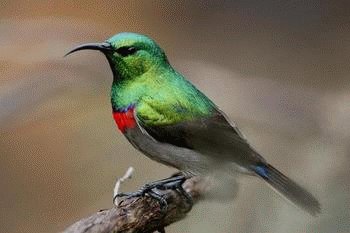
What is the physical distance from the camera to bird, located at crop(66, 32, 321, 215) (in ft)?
5.70

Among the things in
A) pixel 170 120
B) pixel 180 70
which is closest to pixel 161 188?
pixel 170 120

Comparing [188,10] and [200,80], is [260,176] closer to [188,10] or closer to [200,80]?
[200,80]

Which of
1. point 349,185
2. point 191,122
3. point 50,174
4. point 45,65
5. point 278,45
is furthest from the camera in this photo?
point 278,45

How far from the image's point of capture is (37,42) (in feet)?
13.5

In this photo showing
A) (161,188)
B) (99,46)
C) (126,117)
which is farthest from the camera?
(161,188)

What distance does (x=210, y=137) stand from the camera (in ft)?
5.68

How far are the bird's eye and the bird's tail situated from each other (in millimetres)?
337

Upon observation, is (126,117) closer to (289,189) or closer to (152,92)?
(152,92)

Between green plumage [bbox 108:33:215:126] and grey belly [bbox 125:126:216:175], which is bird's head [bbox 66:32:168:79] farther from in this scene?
grey belly [bbox 125:126:216:175]

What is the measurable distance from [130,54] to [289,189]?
406 mm

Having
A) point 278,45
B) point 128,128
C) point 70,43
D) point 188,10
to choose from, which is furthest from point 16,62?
point 128,128

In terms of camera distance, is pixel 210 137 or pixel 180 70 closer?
pixel 210 137

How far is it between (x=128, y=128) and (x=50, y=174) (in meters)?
2.61

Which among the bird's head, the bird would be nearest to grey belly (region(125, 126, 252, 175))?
the bird
